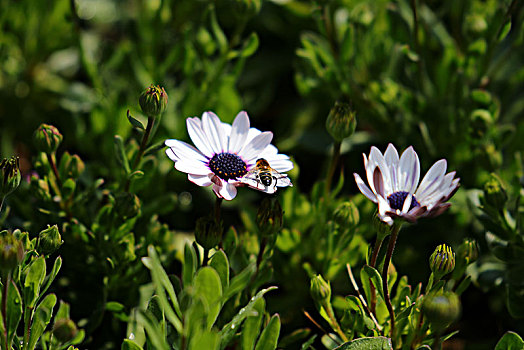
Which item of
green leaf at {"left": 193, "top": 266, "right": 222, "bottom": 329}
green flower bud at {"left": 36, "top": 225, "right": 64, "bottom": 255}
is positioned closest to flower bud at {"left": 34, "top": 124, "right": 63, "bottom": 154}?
green flower bud at {"left": 36, "top": 225, "right": 64, "bottom": 255}

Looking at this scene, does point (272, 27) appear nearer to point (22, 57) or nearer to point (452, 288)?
point (22, 57)

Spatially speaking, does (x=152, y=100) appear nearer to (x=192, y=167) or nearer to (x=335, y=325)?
(x=192, y=167)

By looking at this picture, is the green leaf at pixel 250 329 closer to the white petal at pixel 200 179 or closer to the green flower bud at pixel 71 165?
the white petal at pixel 200 179

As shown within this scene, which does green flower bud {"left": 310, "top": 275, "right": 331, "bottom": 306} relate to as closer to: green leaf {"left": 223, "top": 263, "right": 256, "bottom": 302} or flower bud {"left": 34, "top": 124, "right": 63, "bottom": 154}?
green leaf {"left": 223, "top": 263, "right": 256, "bottom": 302}

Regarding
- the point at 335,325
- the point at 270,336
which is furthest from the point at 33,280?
the point at 335,325

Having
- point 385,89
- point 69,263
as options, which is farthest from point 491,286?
point 69,263
